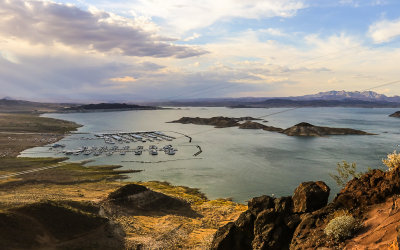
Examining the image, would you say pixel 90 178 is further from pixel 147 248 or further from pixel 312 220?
pixel 312 220

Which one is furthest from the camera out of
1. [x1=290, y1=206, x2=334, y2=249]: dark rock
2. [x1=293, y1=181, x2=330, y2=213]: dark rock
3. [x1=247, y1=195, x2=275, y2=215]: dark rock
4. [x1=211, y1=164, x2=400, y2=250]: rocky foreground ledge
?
[x1=247, y1=195, x2=275, y2=215]: dark rock

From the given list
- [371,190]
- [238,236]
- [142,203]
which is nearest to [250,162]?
[142,203]

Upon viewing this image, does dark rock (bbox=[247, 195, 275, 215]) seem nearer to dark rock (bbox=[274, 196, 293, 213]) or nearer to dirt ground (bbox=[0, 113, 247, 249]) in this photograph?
dark rock (bbox=[274, 196, 293, 213])

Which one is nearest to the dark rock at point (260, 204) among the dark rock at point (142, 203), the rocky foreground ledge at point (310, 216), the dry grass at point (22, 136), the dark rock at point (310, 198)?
the rocky foreground ledge at point (310, 216)

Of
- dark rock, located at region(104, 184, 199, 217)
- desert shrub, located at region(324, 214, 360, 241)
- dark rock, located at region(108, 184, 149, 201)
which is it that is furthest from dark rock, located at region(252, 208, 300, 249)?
dark rock, located at region(108, 184, 149, 201)

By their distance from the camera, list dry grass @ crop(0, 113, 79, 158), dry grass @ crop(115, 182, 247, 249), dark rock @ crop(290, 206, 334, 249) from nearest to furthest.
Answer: dark rock @ crop(290, 206, 334, 249) < dry grass @ crop(115, 182, 247, 249) < dry grass @ crop(0, 113, 79, 158)

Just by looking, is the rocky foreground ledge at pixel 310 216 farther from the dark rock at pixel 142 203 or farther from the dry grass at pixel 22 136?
the dry grass at pixel 22 136
